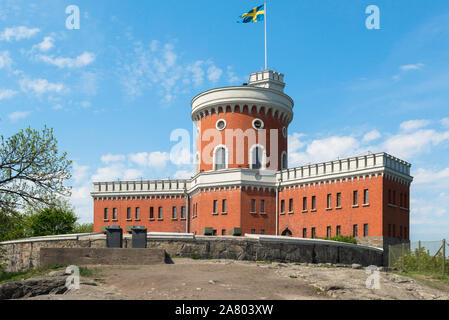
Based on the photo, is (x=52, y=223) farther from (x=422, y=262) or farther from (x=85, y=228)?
(x=422, y=262)

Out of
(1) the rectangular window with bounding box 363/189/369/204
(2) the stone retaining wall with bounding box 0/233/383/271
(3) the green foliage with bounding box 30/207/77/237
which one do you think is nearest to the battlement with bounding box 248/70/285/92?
(1) the rectangular window with bounding box 363/189/369/204

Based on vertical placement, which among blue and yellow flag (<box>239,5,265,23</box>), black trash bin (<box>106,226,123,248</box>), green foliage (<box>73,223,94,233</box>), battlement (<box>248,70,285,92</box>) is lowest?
green foliage (<box>73,223,94,233</box>)

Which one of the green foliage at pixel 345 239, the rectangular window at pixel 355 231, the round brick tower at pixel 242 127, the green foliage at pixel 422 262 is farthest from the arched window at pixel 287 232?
the green foliage at pixel 422 262

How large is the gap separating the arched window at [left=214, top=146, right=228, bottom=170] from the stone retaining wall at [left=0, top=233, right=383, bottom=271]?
17466mm

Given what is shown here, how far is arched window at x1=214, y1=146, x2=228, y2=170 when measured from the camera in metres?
48.3

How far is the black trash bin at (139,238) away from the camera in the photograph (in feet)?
84.2

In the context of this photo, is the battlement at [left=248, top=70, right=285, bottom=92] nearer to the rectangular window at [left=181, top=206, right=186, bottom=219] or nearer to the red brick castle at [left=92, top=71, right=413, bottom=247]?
the red brick castle at [left=92, top=71, right=413, bottom=247]

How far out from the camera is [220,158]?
4853cm

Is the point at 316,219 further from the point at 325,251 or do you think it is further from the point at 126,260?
the point at 126,260

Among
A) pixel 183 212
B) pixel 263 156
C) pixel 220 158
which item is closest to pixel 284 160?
pixel 263 156

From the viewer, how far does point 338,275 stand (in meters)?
20.9

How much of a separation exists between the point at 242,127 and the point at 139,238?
2367cm

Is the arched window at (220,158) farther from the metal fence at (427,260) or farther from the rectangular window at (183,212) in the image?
the metal fence at (427,260)
